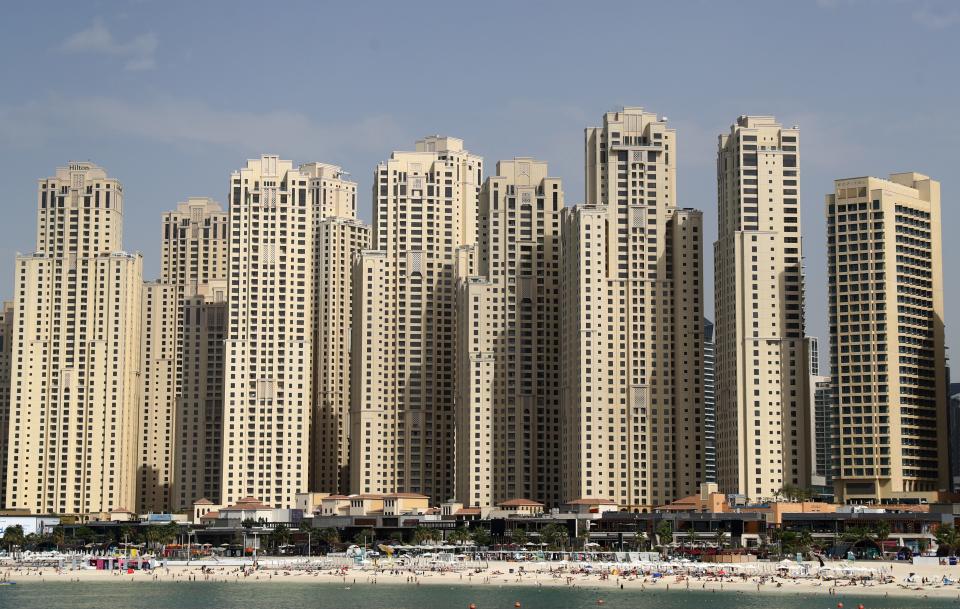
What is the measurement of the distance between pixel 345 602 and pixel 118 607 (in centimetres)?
2596

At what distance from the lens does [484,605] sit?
193 metres

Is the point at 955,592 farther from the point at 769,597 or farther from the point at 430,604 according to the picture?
the point at 430,604

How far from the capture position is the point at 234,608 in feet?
620

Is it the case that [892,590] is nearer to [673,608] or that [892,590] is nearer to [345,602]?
[673,608]

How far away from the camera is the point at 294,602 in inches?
7746

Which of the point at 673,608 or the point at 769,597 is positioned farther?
the point at 769,597

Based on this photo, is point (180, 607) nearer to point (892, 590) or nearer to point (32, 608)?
point (32, 608)

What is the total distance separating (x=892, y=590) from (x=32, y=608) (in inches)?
3936

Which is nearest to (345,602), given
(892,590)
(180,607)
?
(180,607)

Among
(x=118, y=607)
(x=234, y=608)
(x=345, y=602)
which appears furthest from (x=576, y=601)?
(x=118, y=607)

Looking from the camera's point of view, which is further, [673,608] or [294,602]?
[294,602]

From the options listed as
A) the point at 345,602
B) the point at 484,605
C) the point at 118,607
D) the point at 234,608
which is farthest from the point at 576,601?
the point at 118,607

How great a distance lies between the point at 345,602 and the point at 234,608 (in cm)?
1361

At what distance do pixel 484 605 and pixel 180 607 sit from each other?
34425 millimetres
